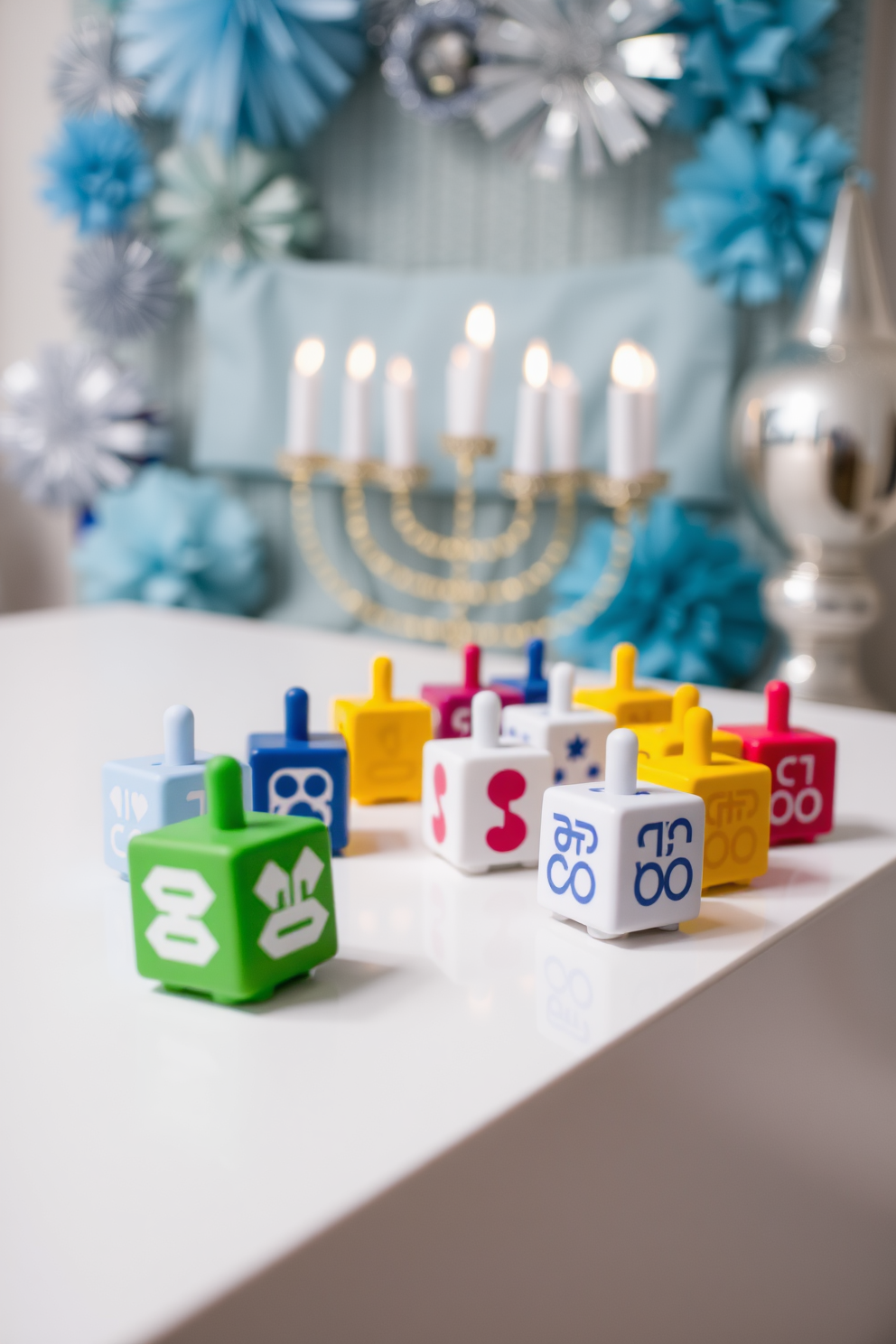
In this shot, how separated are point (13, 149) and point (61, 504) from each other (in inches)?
23.2

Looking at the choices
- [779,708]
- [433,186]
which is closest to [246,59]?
[433,186]

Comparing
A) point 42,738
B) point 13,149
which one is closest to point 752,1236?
point 42,738

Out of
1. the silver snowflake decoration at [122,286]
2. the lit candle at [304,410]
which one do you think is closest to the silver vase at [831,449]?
the lit candle at [304,410]

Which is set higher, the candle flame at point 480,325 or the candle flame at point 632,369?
the candle flame at point 480,325

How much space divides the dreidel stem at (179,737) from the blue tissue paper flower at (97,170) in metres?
1.34

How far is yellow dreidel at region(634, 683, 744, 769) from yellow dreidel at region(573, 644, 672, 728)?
47mm

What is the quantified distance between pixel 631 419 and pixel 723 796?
2.28 feet

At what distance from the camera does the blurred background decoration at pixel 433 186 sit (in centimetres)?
117

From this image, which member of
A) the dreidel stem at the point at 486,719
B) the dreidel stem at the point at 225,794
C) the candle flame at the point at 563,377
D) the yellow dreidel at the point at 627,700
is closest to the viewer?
the dreidel stem at the point at 225,794

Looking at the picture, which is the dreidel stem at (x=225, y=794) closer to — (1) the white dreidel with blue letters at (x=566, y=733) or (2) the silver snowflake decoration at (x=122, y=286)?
(1) the white dreidel with blue letters at (x=566, y=733)

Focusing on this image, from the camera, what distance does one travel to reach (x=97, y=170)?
63.2 inches

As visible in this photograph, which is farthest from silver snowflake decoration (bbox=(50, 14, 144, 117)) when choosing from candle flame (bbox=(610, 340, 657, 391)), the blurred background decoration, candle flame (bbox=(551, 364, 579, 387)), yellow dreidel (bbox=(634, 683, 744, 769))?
yellow dreidel (bbox=(634, 683, 744, 769))

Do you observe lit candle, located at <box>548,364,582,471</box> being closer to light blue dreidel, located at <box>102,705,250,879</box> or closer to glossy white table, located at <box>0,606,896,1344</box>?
glossy white table, located at <box>0,606,896,1344</box>

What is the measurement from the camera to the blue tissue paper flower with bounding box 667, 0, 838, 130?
1137mm
